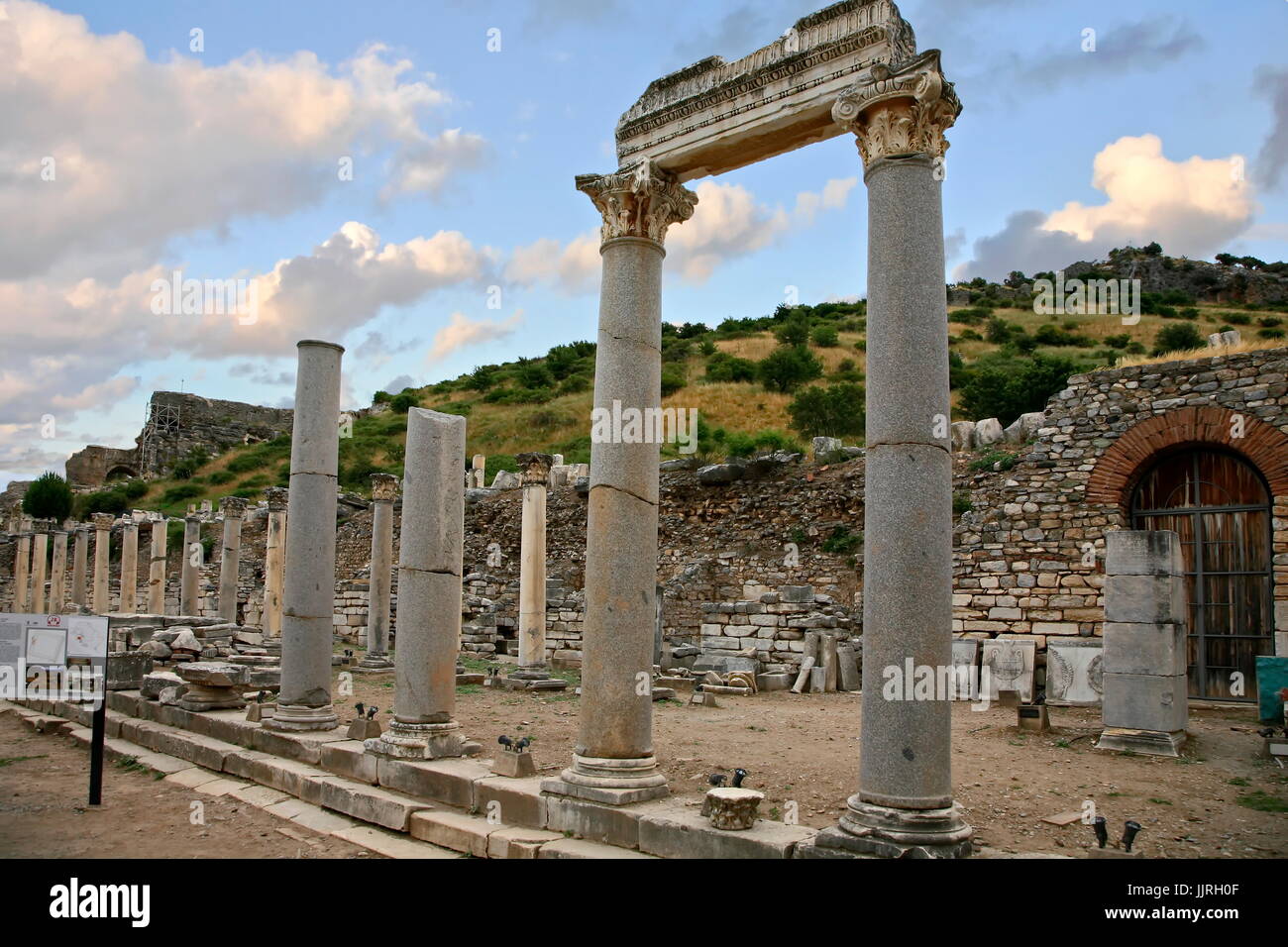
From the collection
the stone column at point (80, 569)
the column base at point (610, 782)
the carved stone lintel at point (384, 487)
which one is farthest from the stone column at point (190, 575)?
the column base at point (610, 782)

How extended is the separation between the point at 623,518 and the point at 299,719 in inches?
207

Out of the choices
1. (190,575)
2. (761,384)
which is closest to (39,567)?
(190,575)

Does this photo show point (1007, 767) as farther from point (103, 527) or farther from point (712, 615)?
point (103, 527)

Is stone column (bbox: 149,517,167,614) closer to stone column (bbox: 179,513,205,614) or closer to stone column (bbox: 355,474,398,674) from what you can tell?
stone column (bbox: 179,513,205,614)

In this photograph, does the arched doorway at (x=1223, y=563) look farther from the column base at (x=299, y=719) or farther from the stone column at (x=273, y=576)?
the stone column at (x=273, y=576)

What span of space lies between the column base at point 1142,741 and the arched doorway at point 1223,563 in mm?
5093

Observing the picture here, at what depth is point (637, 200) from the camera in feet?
24.6

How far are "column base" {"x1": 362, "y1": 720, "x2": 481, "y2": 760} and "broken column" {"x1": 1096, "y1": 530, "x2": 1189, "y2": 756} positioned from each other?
24.1 ft

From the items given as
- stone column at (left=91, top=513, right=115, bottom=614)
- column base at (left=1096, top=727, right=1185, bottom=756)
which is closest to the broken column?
column base at (left=1096, top=727, right=1185, bottom=756)

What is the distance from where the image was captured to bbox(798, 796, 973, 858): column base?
Result: 507 centimetres

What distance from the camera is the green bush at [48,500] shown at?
48.7 metres

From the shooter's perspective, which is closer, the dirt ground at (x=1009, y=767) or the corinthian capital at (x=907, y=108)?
the corinthian capital at (x=907, y=108)

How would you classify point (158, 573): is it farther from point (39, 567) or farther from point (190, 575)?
point (39, 567)

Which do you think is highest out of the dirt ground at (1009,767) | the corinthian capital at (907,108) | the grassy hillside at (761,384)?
the grassy hillside at (761,384)
